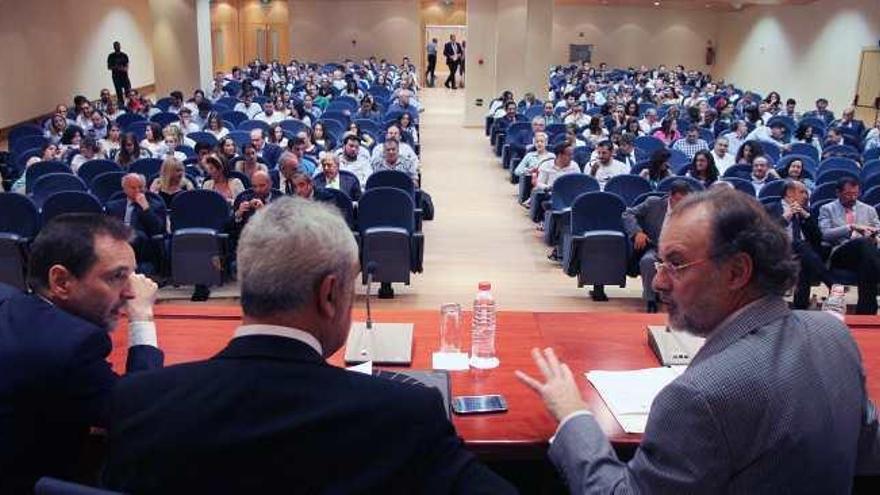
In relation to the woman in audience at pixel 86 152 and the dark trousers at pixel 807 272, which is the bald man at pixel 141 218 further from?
the dark trousers at pixel 807 272

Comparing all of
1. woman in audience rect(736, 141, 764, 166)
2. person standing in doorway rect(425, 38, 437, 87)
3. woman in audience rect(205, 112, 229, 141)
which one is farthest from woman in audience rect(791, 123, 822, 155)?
person standing in doorway rect(425, 38, 437, 87)

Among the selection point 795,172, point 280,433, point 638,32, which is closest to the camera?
point 280,433

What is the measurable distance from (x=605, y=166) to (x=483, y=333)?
6129mm

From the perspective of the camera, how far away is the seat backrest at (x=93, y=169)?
8117 mm

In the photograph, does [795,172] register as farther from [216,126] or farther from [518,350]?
[216,126]

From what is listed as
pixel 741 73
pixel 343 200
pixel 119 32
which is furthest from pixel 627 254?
pixel 741 73

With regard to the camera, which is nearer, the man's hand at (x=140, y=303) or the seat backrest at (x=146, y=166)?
the man's hand at (x=140, y=303)

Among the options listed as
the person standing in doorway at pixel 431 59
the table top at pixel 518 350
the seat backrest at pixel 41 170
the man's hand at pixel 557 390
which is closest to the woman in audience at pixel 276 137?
the seat backrest at pixel 41 170

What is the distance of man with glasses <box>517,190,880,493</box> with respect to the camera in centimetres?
145

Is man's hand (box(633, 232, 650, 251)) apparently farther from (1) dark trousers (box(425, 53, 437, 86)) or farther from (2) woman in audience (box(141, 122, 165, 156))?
(1) dark trousers (box(425, 53, 437, 86))

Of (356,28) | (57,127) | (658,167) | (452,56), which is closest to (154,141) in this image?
(57,127)

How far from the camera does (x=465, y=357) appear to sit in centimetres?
267

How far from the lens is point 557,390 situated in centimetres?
193

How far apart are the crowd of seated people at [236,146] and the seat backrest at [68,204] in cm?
42
